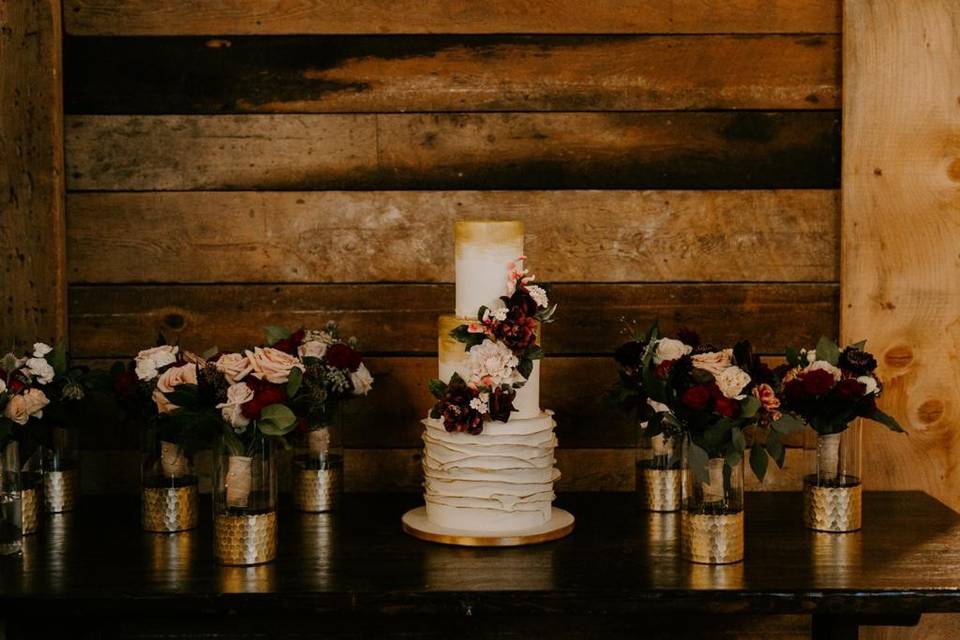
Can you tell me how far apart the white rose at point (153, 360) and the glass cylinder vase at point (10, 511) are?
0.90 feet

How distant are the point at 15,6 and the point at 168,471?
1017mm

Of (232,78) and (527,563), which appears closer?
(527,563)

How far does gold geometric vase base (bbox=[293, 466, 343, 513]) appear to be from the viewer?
7.33 ft

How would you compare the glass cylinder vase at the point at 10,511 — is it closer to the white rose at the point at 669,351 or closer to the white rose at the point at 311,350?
the white rose at the point at 311,350

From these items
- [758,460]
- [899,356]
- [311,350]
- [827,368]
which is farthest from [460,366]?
[899,356]

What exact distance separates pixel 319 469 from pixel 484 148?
74cm

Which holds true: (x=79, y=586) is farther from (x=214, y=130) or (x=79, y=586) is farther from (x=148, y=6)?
(x=148, y=6)

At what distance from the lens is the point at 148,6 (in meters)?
2.38

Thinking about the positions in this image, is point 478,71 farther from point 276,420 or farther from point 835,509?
point 835,509

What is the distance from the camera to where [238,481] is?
6.24 feet

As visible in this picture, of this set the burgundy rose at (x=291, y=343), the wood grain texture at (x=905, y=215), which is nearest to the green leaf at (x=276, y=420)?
the burgundy rose at (x=291, y=343)

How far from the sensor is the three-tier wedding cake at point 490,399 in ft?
6.47

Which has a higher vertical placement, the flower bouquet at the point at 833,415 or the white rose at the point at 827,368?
the white rose at the point at 827,368

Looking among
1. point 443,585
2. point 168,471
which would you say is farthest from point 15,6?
point 443,585
